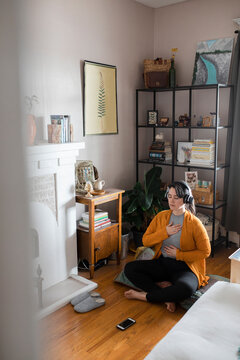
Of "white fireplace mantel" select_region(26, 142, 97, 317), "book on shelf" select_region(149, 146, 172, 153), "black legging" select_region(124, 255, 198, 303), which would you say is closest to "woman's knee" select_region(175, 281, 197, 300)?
"black legging" select_region(124, 255, 198, 303)

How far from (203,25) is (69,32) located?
1.57 metres

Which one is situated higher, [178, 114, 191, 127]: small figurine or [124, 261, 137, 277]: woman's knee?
[178, 114, 191, 127]: small figurine

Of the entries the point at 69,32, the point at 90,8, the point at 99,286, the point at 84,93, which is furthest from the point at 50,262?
the point at 90,8

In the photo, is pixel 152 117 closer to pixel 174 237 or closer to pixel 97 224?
pixel 97 224

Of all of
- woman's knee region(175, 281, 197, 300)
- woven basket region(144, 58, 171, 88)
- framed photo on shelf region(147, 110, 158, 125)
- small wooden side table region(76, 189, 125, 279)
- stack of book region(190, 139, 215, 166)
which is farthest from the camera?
framed photo on shelf region(147, 110, 158, 125)

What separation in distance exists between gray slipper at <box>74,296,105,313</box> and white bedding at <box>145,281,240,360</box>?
933 millimetres

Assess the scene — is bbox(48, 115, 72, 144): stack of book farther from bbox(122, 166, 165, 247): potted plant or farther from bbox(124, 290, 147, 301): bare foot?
bbox(124, 290, 147, 301): bare foot

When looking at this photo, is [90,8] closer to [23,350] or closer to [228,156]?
[228,156]

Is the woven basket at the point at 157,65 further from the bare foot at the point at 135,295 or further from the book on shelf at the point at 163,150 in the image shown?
the bare foot at the point at 135,295

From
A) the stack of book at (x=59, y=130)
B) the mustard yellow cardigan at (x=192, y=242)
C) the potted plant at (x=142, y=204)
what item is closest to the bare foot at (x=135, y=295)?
the mustard yellow cardigan at (x=192, y=242)

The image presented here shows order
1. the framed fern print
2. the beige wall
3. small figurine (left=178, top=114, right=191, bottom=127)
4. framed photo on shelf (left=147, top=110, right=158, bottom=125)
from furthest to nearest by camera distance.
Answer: framed photo on shelf (left=147, top=110, right=158, bottom=125) → small figurine (left=178, top=114, right=191, bottom=127) → the beige wall → the framed fern print

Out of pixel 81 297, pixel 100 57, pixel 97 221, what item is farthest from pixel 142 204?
pixel 100 57

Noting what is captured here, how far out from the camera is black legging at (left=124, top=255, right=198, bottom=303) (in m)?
2.43

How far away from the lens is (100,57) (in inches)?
136
